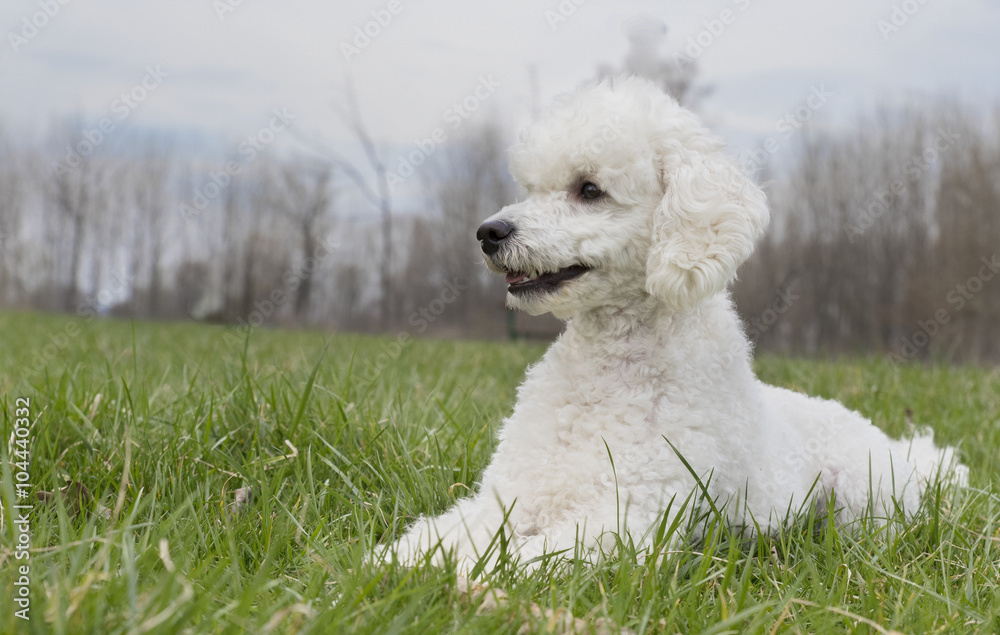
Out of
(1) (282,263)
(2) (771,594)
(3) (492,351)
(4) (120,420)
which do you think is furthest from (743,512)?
(1) (282,263)

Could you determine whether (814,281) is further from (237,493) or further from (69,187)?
→ (69,187)


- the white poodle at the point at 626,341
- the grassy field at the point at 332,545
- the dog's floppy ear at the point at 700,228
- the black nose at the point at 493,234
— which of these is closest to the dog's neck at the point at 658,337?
the white poodle at the point at 626,341

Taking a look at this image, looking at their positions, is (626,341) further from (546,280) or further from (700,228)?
(700,228)

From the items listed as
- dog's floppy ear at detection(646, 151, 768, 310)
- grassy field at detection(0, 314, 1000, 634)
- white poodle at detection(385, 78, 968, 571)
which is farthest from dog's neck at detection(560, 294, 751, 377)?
grassy field at detection(0, 314, 1000, 634)

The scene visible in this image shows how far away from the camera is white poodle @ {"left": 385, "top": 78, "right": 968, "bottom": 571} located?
7.70 ft

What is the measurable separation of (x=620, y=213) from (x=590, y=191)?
0.43ft

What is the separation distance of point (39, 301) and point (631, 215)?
105 feet

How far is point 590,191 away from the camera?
102 inches

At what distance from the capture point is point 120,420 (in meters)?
3.04

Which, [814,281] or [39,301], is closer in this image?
[814,281]

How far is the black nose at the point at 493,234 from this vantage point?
2518 millimetres

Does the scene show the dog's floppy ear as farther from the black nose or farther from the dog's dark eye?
the black nose

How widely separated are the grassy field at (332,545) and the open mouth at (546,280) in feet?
2.70

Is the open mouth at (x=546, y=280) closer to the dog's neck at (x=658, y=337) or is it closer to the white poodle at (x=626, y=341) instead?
the white poodle at (x=626, y=341)
